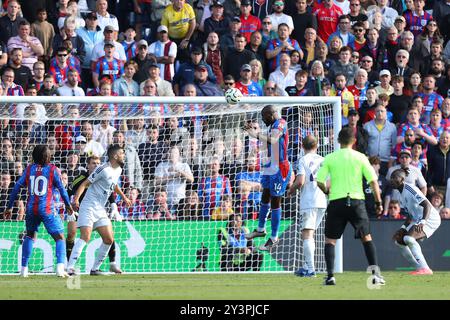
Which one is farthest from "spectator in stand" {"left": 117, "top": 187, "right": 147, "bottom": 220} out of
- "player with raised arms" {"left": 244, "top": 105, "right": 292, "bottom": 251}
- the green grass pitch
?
"player with raised arms" {"left": 244, "top": 105, "right": 292, "bottom": 251}

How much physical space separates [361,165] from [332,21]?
1042 cm

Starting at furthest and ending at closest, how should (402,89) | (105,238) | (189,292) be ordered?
(402,89) < (105,238) < (189,292)

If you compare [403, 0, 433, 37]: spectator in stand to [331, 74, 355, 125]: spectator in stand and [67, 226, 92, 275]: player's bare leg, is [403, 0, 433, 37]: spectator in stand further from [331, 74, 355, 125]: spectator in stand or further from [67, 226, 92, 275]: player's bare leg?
[67, 226, 92, 275]: player's bare leg

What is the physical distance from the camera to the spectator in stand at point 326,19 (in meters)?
24.1

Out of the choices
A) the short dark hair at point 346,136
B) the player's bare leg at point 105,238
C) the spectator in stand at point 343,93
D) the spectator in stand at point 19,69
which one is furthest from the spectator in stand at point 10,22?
the short dark hair at point 346,136

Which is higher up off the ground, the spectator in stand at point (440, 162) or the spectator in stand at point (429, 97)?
the spectator in stand at point (429, 97)

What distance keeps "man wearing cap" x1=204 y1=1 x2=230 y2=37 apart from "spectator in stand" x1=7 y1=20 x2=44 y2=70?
11.3 feet

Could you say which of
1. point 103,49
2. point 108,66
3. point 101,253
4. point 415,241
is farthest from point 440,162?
point 101,253

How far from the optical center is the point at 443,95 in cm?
2333

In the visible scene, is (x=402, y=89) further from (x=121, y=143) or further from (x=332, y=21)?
(x=121, y=143)

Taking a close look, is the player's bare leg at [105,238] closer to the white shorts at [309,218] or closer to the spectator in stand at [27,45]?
the white shorts at [309,218]

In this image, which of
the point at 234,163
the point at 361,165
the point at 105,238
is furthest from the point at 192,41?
the point at 361,165

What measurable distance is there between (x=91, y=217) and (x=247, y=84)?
6199 millimetres

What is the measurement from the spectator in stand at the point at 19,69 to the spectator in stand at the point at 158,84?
6.84 feet
